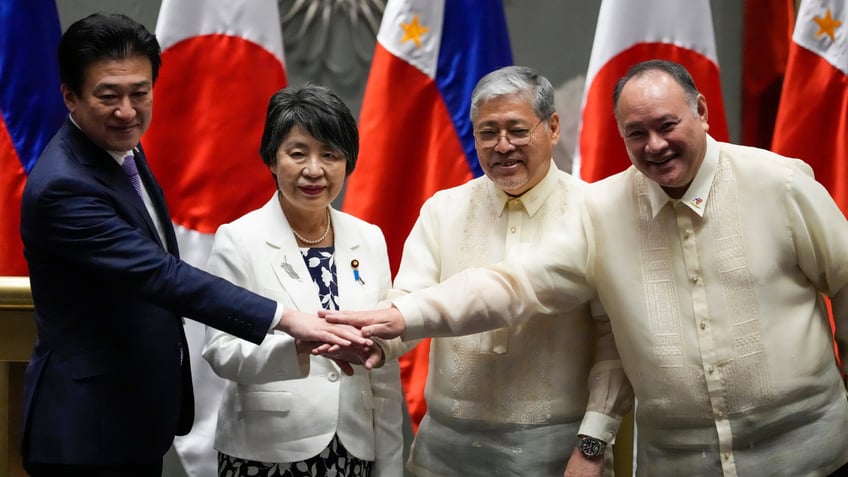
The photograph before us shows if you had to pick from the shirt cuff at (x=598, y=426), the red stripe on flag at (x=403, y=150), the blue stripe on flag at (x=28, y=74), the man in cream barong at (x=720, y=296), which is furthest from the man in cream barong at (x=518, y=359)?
the blue stripe on flag at (x=28, y=74)

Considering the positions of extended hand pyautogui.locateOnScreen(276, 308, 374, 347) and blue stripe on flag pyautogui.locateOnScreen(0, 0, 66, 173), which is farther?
blue stripe on flag pyautogui.locateOnScreen(0, 0, 66, 173)

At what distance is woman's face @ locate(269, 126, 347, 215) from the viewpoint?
7.12 ft

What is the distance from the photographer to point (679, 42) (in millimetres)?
3121

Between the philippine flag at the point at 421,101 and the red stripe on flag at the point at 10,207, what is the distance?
1045 mm

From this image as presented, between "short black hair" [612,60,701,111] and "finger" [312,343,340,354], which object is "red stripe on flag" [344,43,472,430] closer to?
"finger" [312,343,340,354]

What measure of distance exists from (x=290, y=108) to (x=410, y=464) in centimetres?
86

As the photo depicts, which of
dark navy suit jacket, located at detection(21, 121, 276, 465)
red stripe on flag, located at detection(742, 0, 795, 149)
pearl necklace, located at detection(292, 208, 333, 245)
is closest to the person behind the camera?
dark navy suit jacket, located at detection(21, 121, 276, 465)

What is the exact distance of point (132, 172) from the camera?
2.11 metres

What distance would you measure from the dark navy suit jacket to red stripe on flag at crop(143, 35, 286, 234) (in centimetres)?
111

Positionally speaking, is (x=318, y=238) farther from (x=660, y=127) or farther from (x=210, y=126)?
(x=210, y=126)

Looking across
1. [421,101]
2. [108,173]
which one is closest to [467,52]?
[421,101]

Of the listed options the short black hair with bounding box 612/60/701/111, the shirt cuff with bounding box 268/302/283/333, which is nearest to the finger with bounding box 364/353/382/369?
the shirt cuff with bounding box 268/302/283/333

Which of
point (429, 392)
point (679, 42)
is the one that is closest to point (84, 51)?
point (429, 392)

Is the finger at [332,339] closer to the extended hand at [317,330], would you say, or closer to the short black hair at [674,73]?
the extended hand at [317,330]
